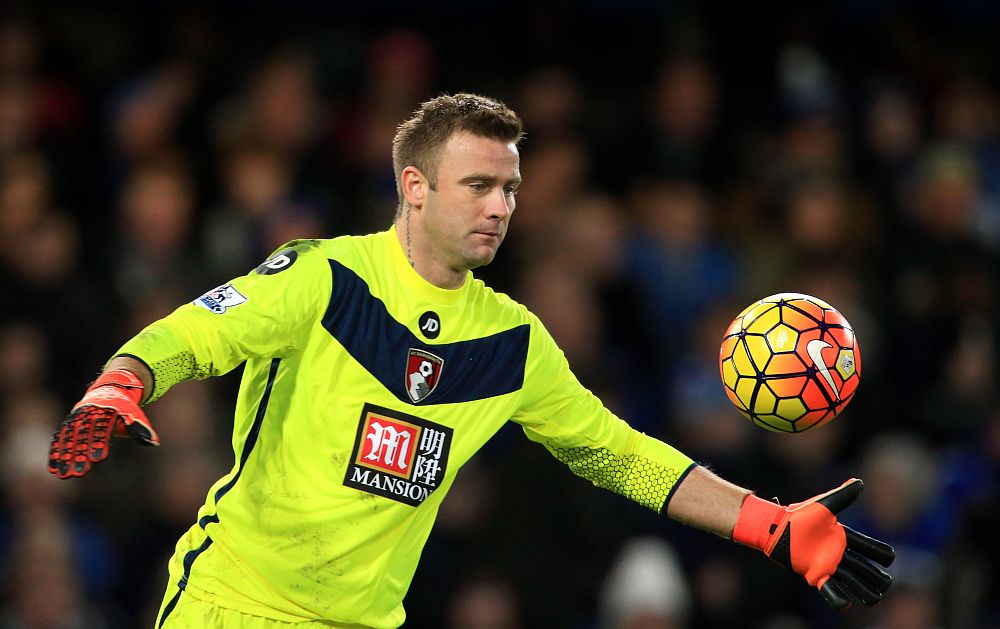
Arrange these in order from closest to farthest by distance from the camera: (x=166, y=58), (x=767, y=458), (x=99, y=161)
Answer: (x=767, y=458), (x=99, y=161), (x=166, y=58)

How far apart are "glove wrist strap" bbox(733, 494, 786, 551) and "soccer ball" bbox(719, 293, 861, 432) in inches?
15.0

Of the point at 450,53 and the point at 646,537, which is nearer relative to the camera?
the point at 646,537

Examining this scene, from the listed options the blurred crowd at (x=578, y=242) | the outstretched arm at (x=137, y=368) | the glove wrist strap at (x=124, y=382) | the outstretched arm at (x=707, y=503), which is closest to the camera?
the glove wrist strap at (x=124, y=382)

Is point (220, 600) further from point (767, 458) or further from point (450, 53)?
point (450, 53)

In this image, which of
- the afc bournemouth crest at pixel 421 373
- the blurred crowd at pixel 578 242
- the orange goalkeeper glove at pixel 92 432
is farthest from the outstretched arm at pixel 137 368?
the blurred crowd at pixel 578 242

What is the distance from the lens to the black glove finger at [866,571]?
4.72 metres

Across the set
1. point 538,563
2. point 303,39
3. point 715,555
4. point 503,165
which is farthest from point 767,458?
point 303,39

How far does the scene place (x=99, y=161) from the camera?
8.96m

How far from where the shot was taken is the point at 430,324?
4766 mm

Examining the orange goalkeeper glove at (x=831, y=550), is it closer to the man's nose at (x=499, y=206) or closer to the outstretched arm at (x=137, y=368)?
the man's nose at (x=499, y=206)

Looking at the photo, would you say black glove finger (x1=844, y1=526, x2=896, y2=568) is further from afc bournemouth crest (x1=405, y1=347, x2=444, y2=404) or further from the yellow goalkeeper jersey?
afc bournemouth crest (x1=405, y1=347, x2=444, y2=404)

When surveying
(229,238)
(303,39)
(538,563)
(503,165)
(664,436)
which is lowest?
(538,563)

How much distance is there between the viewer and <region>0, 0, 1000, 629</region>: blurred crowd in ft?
25.2

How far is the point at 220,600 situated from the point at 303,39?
645 centimetres
